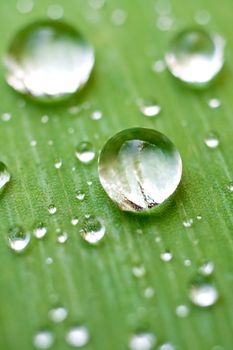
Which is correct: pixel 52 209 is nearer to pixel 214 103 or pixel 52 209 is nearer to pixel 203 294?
pixel 203 294

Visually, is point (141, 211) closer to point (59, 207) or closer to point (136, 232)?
point (136, 232)

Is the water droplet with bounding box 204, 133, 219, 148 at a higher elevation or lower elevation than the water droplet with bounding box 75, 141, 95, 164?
lower

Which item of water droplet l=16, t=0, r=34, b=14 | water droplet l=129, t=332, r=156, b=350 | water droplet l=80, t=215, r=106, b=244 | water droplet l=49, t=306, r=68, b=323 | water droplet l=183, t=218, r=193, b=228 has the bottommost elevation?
water droplet l=129, t=332, r=156, b=350

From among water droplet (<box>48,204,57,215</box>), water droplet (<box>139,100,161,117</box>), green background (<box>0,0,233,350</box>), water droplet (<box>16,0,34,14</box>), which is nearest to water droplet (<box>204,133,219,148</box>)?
green background (<box>0,0,233,350</box>)

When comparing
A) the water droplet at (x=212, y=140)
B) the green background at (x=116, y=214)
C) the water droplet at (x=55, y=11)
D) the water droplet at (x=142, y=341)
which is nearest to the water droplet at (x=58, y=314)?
the green background at (x=116, y=214)

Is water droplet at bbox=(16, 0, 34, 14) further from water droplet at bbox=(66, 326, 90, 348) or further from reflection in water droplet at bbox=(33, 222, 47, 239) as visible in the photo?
water droplet at bbox=(66, 326, 90, 348)

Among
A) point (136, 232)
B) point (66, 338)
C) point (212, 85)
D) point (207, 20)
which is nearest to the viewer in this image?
point (66, 338)

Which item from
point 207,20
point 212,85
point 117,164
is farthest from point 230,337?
point 207,20
